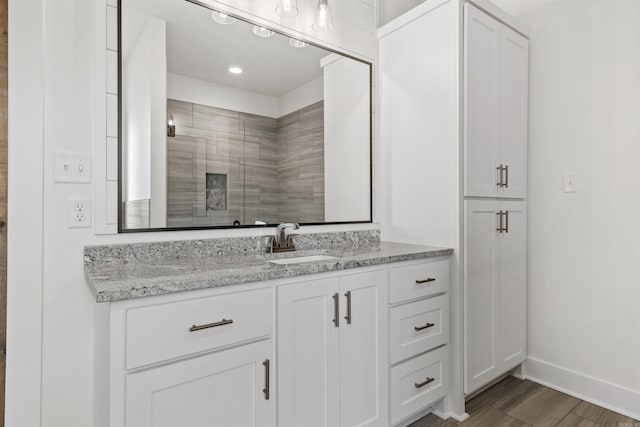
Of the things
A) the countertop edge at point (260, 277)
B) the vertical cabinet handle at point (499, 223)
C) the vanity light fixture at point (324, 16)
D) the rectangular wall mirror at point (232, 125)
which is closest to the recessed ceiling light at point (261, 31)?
the rectangular wall mirror at point (232, 125)

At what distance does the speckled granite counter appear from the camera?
3.60ft

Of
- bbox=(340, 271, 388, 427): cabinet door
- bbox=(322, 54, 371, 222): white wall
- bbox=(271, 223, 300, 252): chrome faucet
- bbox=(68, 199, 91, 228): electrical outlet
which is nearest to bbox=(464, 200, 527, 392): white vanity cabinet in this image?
bbox=(340, 271, 388, 427): cabinet door

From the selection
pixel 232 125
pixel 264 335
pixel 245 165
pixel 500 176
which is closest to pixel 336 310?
pixel 264 335

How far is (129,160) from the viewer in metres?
1.51

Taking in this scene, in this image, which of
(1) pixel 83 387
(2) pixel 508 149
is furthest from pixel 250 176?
(2) pixel 508 149

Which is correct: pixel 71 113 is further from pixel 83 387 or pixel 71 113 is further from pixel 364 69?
pixel 364 69

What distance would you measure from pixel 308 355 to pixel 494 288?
4.14 feet

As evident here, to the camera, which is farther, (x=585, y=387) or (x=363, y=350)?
(x=585, y=387)

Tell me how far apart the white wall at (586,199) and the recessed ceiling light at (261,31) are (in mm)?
1685

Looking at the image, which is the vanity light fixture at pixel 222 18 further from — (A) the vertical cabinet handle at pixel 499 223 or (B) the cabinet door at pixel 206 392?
(A) the vertical cabinet handle at pixel 499 223

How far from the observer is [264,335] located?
1.29 m

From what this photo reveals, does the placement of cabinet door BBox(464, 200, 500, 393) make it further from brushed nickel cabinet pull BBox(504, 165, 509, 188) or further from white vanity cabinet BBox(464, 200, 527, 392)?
brushed nickel cabinet pull BBox(504, 165, 509, 188)

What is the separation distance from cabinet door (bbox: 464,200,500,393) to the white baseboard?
41cm

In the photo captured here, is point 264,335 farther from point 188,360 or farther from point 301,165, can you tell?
point 301,165
